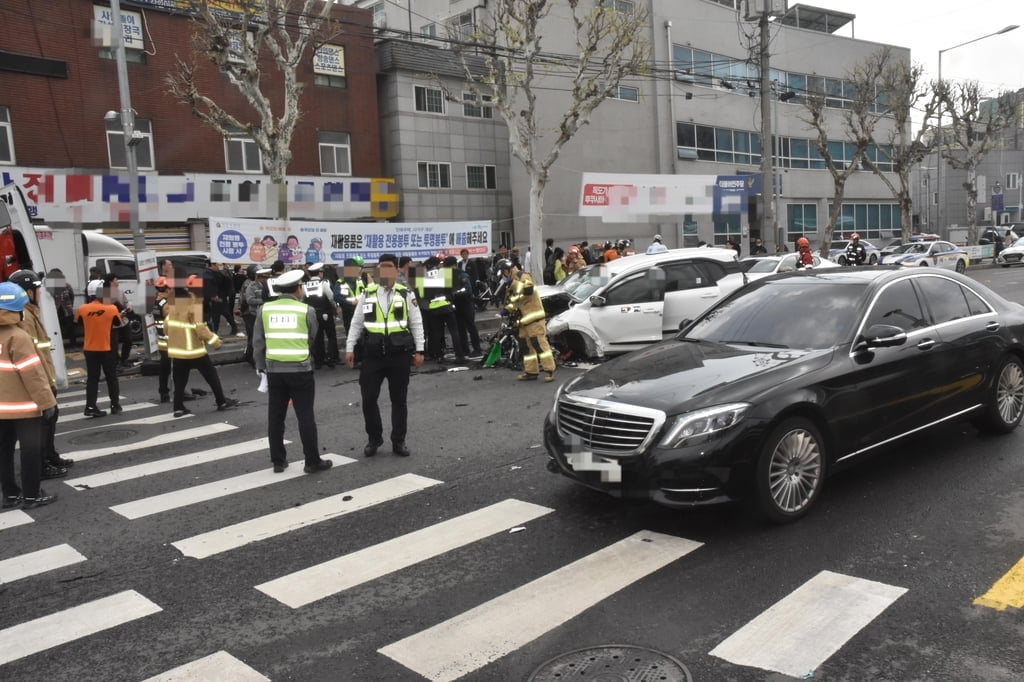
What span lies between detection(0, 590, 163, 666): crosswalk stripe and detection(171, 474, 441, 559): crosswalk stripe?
2.38 ft

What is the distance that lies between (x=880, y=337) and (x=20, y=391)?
Result: 6.52 meters

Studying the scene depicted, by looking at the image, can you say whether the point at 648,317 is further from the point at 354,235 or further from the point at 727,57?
the point at 727,57

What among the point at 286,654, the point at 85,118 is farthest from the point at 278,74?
the point at 286,654

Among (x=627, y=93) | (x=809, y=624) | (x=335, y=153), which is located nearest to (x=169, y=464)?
(x=809, y=624)

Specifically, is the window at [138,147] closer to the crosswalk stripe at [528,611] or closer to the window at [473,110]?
the window at [473,110]

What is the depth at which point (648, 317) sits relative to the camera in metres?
12.7

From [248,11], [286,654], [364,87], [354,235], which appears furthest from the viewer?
[364,87]

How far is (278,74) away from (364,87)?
3.60 meters

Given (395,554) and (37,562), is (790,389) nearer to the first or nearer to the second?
(395,554)

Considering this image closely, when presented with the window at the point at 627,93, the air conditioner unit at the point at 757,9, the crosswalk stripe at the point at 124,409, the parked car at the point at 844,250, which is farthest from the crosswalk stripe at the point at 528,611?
the window at the point at 627,93

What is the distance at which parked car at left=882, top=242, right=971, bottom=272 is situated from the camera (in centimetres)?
3056

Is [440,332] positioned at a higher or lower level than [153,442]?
higher

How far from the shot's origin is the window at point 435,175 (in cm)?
3127

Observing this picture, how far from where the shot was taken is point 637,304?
12.7 metres
